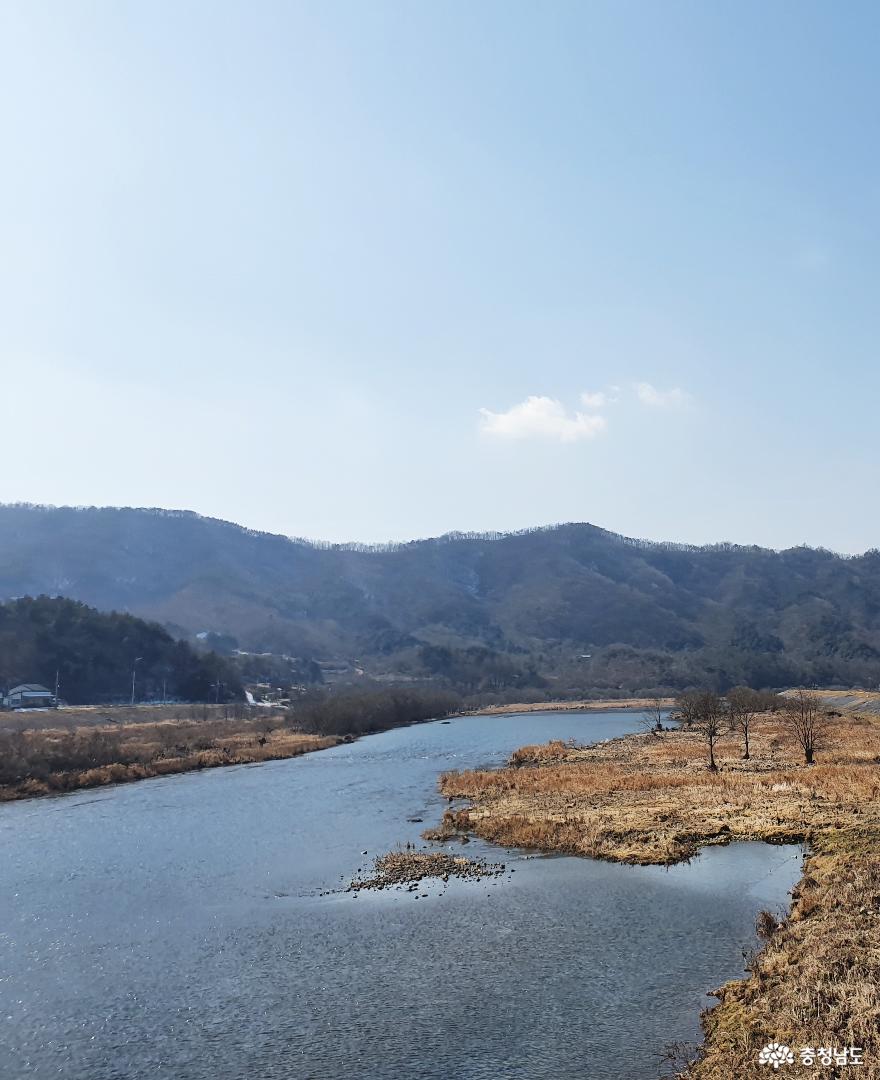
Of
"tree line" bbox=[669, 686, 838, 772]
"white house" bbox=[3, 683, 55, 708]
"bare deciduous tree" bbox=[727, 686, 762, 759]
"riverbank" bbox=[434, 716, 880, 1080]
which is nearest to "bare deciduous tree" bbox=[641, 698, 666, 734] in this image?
"tree line" bbox=[669, 686, 838, 772]

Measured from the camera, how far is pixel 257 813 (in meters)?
47.1

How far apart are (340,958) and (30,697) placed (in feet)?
362

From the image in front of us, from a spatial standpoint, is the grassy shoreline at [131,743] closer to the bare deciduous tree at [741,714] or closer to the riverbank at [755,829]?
the riverbank at [755,829]

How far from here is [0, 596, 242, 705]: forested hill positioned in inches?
4865

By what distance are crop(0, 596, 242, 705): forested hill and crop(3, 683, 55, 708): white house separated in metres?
2.34

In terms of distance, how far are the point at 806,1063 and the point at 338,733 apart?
100 meters

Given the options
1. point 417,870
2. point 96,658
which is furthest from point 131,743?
point 96,658

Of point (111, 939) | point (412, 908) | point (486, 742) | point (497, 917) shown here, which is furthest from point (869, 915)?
point (486, 742)

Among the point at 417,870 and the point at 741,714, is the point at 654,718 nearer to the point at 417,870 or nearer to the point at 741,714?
the point at 741,714

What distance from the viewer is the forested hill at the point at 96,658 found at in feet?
405

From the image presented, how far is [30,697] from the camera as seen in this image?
116438 millimetres

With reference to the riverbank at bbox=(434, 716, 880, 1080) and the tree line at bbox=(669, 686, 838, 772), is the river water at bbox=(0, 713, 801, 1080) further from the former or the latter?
the tree line at bbox=(669, 686, 838, 772)

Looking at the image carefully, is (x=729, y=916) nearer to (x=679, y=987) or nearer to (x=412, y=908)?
(x=679, y=987)

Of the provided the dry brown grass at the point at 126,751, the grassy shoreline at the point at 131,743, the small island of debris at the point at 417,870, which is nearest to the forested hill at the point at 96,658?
the grassy shoreline at the point at 131,743
